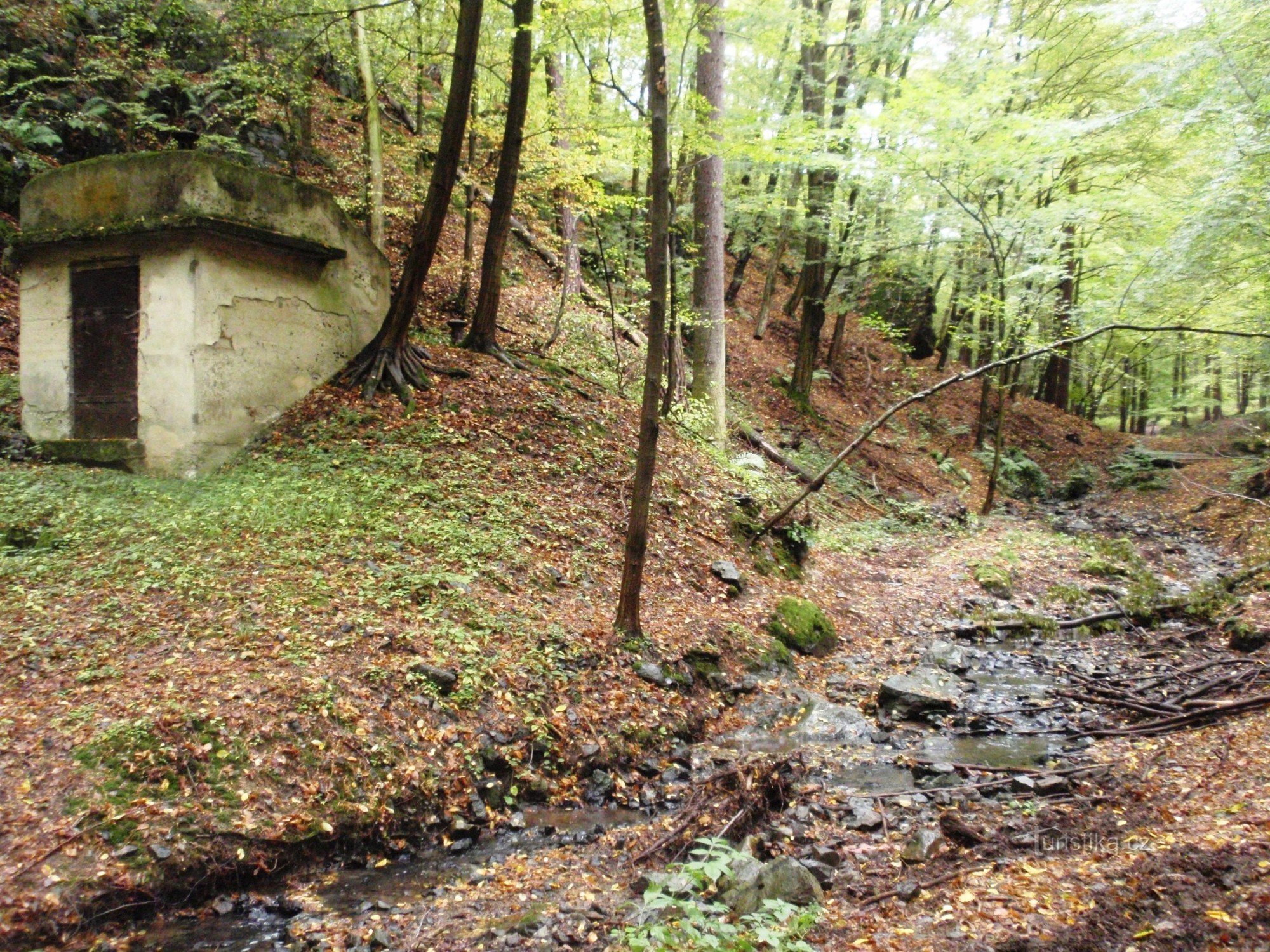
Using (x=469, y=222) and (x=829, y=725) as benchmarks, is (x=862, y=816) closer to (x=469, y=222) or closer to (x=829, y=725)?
(x=829, y=725)

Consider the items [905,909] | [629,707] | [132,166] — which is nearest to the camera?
[905,909]

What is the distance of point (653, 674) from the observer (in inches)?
236

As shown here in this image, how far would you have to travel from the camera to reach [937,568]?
11492 mm

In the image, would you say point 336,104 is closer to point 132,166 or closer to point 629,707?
point 132,166

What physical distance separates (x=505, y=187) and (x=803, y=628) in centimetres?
669

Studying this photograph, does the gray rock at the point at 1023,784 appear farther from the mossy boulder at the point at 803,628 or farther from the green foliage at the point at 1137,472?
the green foliage at the point at 1137,472

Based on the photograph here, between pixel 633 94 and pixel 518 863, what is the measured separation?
1773 cm

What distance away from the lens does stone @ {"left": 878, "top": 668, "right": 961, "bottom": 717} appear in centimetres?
644

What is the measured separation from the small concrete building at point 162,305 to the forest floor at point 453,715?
484 mm

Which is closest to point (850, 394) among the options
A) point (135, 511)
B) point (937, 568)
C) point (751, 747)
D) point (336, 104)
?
Result: point (937, 568)

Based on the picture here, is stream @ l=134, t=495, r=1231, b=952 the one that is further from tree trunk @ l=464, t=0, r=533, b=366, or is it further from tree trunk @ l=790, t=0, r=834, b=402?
tree trunk @ l=790, t=0, r=834, b=402

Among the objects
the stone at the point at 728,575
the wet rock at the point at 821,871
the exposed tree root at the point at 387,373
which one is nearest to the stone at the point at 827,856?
the wet rock at the point at 821,871

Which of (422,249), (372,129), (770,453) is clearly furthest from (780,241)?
(422,249)

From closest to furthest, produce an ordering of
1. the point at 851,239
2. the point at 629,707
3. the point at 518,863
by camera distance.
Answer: the point at 518,863 → the point at 629,707 → the point at 851,239
